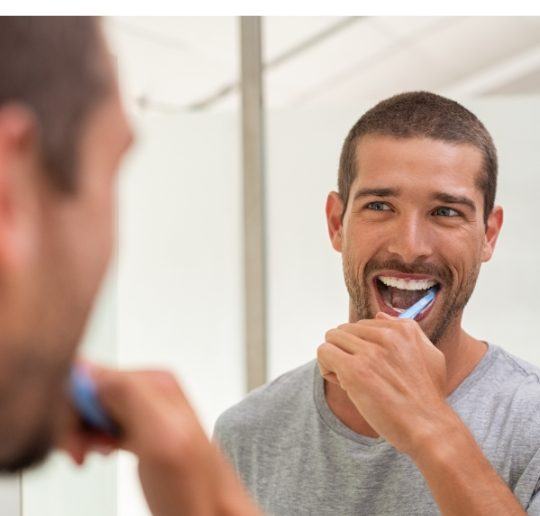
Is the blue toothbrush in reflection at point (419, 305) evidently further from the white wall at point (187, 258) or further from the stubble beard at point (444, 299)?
the white wall at point (187, 258)

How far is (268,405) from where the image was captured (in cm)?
69

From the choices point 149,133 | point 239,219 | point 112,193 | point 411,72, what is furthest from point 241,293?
point 112,193

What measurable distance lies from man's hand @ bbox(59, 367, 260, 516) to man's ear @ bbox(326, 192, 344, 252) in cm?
50

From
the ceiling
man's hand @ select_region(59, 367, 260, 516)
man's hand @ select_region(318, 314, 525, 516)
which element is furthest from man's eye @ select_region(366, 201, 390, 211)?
man's hand @ select_region(59, 367, 260, 516)

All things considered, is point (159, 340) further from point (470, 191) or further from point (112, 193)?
point (112, 193)

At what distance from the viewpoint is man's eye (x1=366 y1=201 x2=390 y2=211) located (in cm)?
66

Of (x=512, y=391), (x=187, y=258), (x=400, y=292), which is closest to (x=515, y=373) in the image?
(x=512, y=391)

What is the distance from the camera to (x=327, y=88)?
993 millimetres

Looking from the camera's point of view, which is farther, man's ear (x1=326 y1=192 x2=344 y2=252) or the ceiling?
the ceiling

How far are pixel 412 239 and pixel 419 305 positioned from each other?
6 cm

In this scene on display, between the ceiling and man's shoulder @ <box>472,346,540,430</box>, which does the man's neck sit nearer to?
man's shoulder @ <box>472,346,540,430</box>

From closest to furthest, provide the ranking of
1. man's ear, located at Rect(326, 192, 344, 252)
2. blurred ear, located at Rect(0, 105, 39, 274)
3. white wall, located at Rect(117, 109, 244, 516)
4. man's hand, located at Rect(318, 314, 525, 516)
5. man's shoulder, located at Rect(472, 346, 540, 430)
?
1. blurred ear, located at Rect(0, 105, 39, 274)
2. man's hand, located at Rect(318, 314, 525, 516)
3. man's shoulder, located at Rect(472, 346, 540, 430)
4. man's ear, located at Rect(326, 192, 344, 252)
5. white wall, located at Rect(117, 109, 244, 516)

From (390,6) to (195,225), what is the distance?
15.2 inches

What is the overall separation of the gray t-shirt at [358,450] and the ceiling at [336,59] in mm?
422
